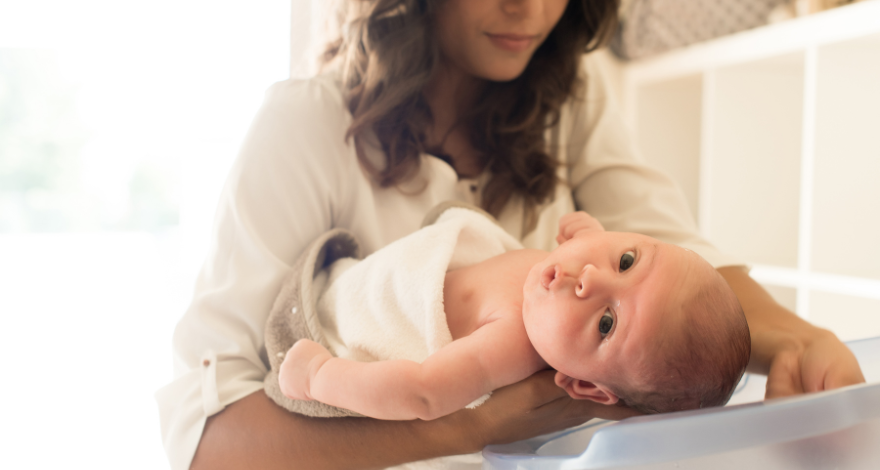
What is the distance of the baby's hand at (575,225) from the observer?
783 millimetres

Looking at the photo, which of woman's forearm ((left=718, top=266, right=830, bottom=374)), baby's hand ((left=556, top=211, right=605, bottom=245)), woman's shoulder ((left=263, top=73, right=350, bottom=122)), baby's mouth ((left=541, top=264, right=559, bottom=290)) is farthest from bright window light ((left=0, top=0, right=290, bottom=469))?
woman's forearm ((left=718, top=266, right=830, bottom=374))

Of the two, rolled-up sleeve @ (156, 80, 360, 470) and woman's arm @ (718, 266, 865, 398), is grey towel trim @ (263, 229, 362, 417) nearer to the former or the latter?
rolled-up sleeve @ (156, 80, 360, 470)

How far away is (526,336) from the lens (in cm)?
63

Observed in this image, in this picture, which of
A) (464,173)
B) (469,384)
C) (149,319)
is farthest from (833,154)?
(149,319)

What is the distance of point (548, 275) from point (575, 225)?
0.19 m

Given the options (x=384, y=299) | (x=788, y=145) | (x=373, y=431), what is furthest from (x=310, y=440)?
(x=788, y=145)

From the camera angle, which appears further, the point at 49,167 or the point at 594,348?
the point at 49,167

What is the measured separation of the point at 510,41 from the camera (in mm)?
932

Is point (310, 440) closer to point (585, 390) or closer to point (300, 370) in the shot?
point (300, 370)

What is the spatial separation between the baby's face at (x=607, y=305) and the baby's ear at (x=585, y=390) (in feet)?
0.07

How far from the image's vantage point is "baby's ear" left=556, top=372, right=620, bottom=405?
1.99ft

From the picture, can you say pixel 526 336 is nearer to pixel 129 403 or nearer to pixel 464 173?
pixel 464 173

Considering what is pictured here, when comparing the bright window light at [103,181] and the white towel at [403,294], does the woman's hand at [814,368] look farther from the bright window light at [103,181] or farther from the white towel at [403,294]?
the bright window light at [103,181]

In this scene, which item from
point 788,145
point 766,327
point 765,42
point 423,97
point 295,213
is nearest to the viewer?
point 766,327
